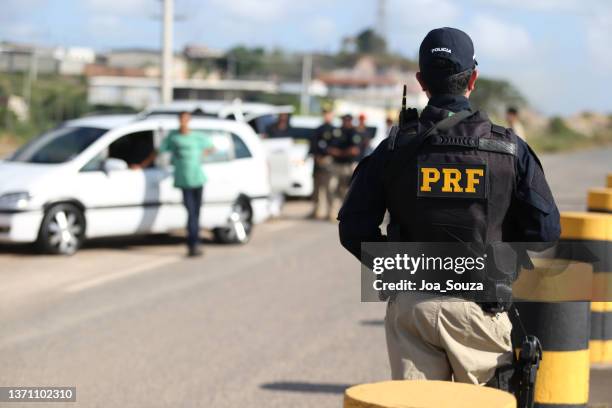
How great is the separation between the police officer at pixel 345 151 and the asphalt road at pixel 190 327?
12.9 feet

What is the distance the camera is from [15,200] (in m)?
12.6

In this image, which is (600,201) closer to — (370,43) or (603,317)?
(603,317)

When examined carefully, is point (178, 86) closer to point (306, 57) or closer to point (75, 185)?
point (306, 57)

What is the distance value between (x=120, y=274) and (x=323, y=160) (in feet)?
22.8

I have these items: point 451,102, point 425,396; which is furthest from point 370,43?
point 425,396

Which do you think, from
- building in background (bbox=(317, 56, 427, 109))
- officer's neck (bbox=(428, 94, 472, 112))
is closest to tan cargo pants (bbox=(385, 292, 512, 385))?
officer's neck (bbox=(428, 94, 472, 112))

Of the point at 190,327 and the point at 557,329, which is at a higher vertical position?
the point at 557,329

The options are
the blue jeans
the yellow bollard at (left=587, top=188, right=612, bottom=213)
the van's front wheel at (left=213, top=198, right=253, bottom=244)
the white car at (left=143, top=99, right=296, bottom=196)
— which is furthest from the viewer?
the white car at (left=143, top=99, right=296, bottom=196)

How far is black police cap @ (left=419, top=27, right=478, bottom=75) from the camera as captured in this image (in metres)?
3.81

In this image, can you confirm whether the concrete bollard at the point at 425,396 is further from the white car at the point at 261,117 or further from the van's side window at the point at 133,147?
the white car at the point at 261,117

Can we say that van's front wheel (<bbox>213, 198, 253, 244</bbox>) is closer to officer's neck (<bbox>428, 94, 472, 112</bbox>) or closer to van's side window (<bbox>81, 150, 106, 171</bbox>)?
van's side window (<bbox>81, 150, 106, 171</bbox>)

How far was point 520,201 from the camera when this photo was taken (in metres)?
3.77

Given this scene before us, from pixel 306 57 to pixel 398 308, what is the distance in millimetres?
65738

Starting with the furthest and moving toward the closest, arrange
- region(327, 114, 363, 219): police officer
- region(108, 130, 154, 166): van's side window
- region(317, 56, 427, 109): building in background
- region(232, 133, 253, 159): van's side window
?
region(317, 56, 427, 109): building in background
region(327, 114, 363, 219): police officer
region(232, 133, 253, 159): van's side window
region(108, 130, 154, 166): van's side window
